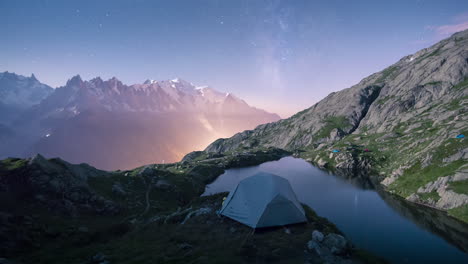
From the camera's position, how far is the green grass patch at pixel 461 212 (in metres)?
46.7

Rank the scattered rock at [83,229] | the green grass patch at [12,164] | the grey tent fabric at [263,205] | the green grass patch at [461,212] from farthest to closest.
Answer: the green grass patch at [461,212] < the green grass patch at [12,164] < the scattered rock at [83,229] < the grey tent fabric at [263,205]

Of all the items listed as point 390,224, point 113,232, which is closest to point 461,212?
point 390,224

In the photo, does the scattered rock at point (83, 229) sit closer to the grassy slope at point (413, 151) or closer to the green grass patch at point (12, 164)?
the green grass patch at point (12, 164)

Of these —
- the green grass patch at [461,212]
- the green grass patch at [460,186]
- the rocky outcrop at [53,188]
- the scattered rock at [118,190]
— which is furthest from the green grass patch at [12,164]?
the green grass patch at [460,186]

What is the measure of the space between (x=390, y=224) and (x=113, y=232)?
2166 inches

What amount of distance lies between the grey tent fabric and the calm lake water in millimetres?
16551

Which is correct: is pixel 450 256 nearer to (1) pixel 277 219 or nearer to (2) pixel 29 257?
(1) pixel 277 219

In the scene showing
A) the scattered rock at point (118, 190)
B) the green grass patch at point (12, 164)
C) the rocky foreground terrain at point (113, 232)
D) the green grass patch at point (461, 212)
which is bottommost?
the green grass patch at point (461, 212)

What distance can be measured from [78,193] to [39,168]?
28.6ft

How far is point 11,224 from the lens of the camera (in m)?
28.4

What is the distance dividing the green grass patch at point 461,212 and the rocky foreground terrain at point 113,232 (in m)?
31.9

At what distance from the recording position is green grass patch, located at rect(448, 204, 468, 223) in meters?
46.7

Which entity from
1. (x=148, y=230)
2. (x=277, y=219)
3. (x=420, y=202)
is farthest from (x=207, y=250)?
(x=420, y=202)

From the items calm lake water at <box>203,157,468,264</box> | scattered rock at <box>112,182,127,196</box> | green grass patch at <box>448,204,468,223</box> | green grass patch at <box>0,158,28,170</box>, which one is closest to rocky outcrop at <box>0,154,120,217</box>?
green grass patch at <box>0,158,28,170</box>
